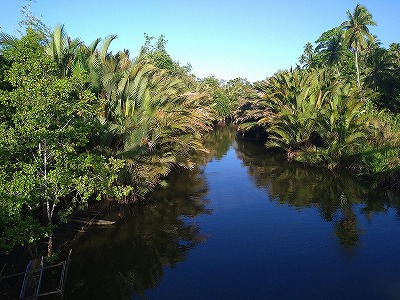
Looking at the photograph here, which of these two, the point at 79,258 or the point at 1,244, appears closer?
the point at 1,244

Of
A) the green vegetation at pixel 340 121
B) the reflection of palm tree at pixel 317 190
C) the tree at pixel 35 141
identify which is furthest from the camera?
the green vegetation at pixel 340 121

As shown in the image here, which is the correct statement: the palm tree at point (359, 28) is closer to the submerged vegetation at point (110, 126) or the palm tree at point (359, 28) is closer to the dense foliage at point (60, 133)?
the submerged vegetation at point (110, 126)

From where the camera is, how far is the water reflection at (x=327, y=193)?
47.2 ft

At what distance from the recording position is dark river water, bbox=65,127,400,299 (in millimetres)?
9570

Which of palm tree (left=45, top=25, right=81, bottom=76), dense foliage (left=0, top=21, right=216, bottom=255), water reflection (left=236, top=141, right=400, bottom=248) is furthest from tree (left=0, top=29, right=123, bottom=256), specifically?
water reflection (left=236, top=141, right=400, bottom=248)

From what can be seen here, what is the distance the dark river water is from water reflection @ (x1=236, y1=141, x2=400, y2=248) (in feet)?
0.18

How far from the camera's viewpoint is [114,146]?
15.7 m

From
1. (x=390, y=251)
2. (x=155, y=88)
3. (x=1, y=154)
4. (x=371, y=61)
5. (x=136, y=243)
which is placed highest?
(x=371, y=61)

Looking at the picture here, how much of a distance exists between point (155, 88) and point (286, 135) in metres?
11.8

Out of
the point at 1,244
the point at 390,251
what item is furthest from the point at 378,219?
the point at 1,244

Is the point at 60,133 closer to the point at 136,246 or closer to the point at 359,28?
the point at 136,246

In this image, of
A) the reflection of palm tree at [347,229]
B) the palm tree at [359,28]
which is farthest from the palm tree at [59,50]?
the palm tree at [359,28]

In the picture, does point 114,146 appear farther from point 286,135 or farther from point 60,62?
point 286,135

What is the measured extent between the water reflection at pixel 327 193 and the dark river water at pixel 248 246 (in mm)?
56
